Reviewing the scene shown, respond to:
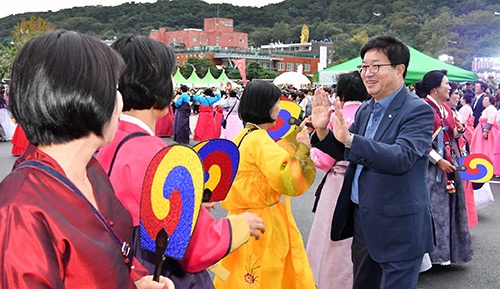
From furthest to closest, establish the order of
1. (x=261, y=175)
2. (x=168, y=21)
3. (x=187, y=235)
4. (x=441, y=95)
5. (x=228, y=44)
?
(x=168, y=21) → (x=228, y=44) → (x=441, y=95) → (x=261, y=175) → (x=187, y=235)

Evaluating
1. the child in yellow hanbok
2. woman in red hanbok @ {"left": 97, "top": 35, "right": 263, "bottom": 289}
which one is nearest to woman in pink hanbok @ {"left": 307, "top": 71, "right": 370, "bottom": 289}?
the child in yellow hanbok

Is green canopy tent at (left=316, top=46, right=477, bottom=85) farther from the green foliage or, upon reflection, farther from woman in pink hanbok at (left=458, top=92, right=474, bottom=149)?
the green foliage

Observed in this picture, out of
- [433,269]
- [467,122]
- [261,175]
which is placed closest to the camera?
[261,175]

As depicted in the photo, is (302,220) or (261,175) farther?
(302,220)

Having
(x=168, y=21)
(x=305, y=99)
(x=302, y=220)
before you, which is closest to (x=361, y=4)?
(x=168, y=21)

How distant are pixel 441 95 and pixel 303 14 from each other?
136 metres

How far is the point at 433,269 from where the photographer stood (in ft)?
13.9

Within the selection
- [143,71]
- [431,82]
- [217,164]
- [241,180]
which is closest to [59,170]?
[143,71]

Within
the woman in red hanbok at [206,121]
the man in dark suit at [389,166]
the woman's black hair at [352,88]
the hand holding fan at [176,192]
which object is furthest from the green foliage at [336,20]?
the hand holding fan at [176,192]

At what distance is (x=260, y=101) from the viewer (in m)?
2.88

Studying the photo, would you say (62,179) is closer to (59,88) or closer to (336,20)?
(59,88)

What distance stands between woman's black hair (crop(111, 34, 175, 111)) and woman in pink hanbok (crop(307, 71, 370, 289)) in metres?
2.03

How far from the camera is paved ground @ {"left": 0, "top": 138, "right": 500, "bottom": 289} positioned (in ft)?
12.9

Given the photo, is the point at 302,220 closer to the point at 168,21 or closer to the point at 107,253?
the point at 107,253
